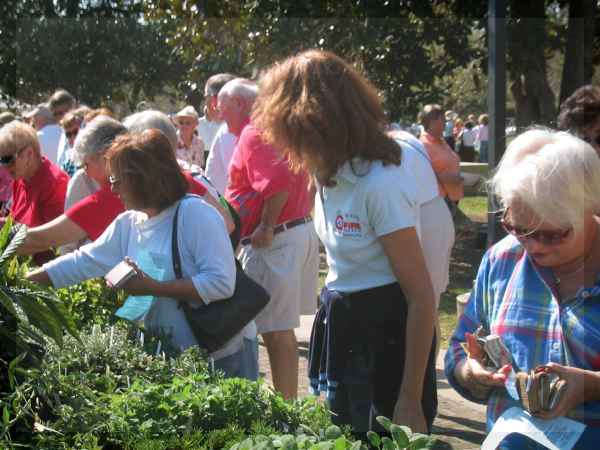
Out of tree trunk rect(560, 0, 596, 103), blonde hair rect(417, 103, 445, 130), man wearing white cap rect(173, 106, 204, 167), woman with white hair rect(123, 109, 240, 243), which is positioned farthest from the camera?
man wearing white cap rect(173, 106, 204, 167)

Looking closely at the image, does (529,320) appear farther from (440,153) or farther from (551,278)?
(440,153)

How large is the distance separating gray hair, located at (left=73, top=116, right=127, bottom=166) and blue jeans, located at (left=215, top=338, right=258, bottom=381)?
1433mm

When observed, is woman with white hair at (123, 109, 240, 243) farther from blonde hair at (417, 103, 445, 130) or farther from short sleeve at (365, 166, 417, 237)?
blonde hair at (417, 103, 445, 130)

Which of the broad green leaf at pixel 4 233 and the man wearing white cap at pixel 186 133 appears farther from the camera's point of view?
the man wearing white cap at pixel 186 133

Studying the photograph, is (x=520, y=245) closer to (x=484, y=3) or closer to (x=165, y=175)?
(x=165, y=175)

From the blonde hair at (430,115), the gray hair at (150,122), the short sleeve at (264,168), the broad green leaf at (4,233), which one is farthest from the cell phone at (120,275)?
the blonde hair at (430,115)

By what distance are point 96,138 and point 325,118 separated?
2139 millimetres

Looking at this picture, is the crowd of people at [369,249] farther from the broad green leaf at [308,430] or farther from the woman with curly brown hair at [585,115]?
the broad green leaf at [308,430]

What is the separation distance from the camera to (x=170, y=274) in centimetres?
357

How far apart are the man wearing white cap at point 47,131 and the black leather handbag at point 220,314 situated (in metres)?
6.60

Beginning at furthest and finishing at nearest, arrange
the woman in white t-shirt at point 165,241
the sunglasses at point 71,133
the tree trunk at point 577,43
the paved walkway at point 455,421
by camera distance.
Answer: the tree trunk at point 577,43, the sunglasses at point 71,133, the paved walkway at point 455,421, the woman in white t-shirt at point 165,241

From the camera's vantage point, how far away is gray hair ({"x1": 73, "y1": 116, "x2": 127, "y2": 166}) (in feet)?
15.6

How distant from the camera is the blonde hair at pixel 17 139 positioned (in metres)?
5.76

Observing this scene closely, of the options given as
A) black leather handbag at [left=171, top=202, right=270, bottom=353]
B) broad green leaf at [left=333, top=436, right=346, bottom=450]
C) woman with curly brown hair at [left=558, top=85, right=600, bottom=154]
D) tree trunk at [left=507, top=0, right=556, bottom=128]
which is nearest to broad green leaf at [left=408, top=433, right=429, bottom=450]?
broad green leaf at [left=333, top=436, right=346, bottom=450]
